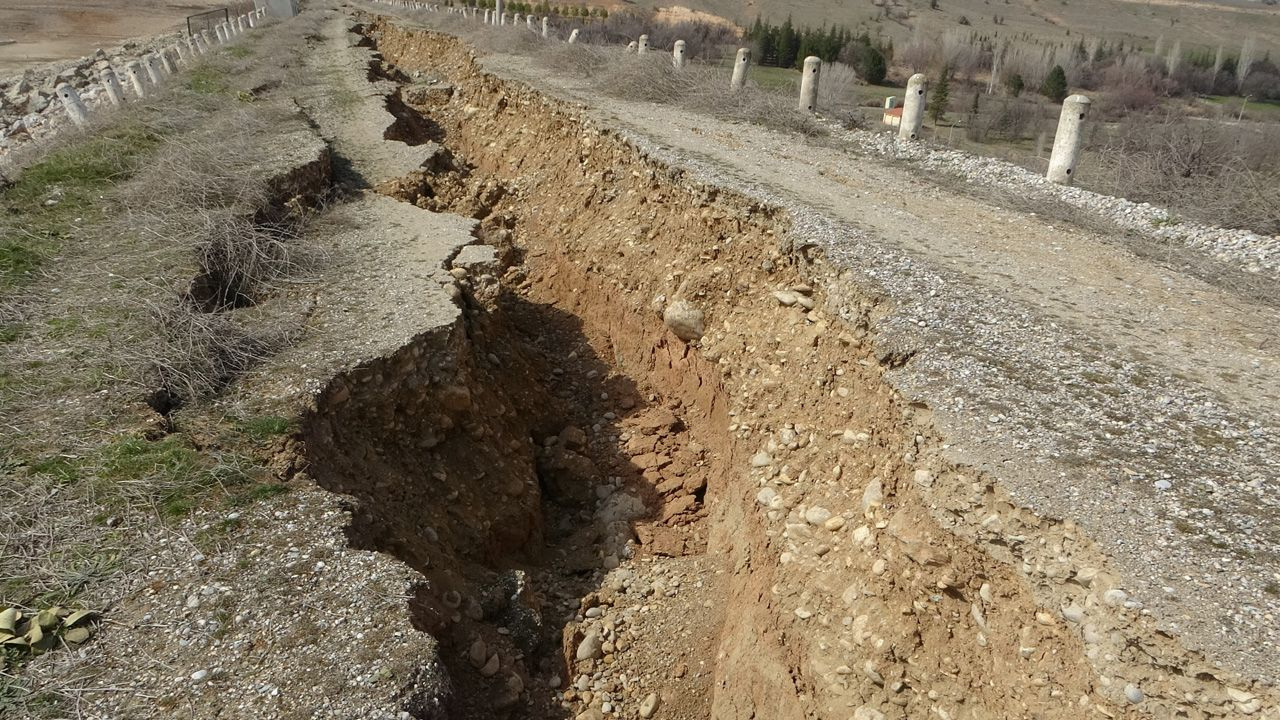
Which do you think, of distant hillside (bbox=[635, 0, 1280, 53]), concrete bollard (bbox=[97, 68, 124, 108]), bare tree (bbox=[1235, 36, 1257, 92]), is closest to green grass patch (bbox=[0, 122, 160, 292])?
concrete bollard (bbox=[97, 68, 124, 108])

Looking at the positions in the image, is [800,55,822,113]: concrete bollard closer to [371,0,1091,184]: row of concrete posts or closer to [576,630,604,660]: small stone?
[371,0,1091,184]: row of concrete posts

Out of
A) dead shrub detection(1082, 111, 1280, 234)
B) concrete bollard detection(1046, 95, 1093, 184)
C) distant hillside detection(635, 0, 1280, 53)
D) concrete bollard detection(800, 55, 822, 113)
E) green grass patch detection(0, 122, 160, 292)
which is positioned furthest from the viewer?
distant hillside detection(635, 0, 1280, 53)

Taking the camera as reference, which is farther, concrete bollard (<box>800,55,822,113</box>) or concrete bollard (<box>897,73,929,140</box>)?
concrete bollard (<box>800,55,822,113</box>)

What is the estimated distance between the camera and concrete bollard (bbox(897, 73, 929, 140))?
11.1m

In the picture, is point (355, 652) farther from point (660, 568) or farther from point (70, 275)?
point (70, 275)

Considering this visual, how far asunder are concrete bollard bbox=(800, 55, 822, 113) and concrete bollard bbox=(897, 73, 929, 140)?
149 cm

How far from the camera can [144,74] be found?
47.5 ft

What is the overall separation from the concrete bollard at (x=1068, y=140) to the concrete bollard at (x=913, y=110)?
79.5 inches

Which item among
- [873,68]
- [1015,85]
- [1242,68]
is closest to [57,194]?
[873,68]


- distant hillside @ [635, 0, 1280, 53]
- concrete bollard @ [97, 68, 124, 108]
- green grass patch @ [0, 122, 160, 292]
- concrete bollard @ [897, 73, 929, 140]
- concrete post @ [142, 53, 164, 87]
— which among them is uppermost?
distant hillside @ [635, 0, 1280, 53]

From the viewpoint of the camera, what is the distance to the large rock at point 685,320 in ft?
22.4

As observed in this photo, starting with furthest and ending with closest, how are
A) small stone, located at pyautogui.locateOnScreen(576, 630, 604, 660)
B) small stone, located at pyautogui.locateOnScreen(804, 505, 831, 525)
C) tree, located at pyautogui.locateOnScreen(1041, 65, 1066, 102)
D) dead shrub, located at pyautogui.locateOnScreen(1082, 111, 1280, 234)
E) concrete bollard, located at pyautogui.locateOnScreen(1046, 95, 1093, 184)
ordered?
tree, located at pyautogui.locateOnScreen(1041, 65, 1066, 102) < concrete bollard, located at pyautogui.locateOnScreen(1046, 95, 1093, 184) < dead shrub, located at pyautogui.locateOnScreen(1082, 111, 1280, 234) < small stone, located at pyautogui.locateOnScreen(576, 630, 604, 660) < small stone, located at pyautogui.locateOnScreen(804, 505, 831, 525)

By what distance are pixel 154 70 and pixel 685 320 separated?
510 inches

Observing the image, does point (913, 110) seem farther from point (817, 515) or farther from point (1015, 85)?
point (1015, 85)
